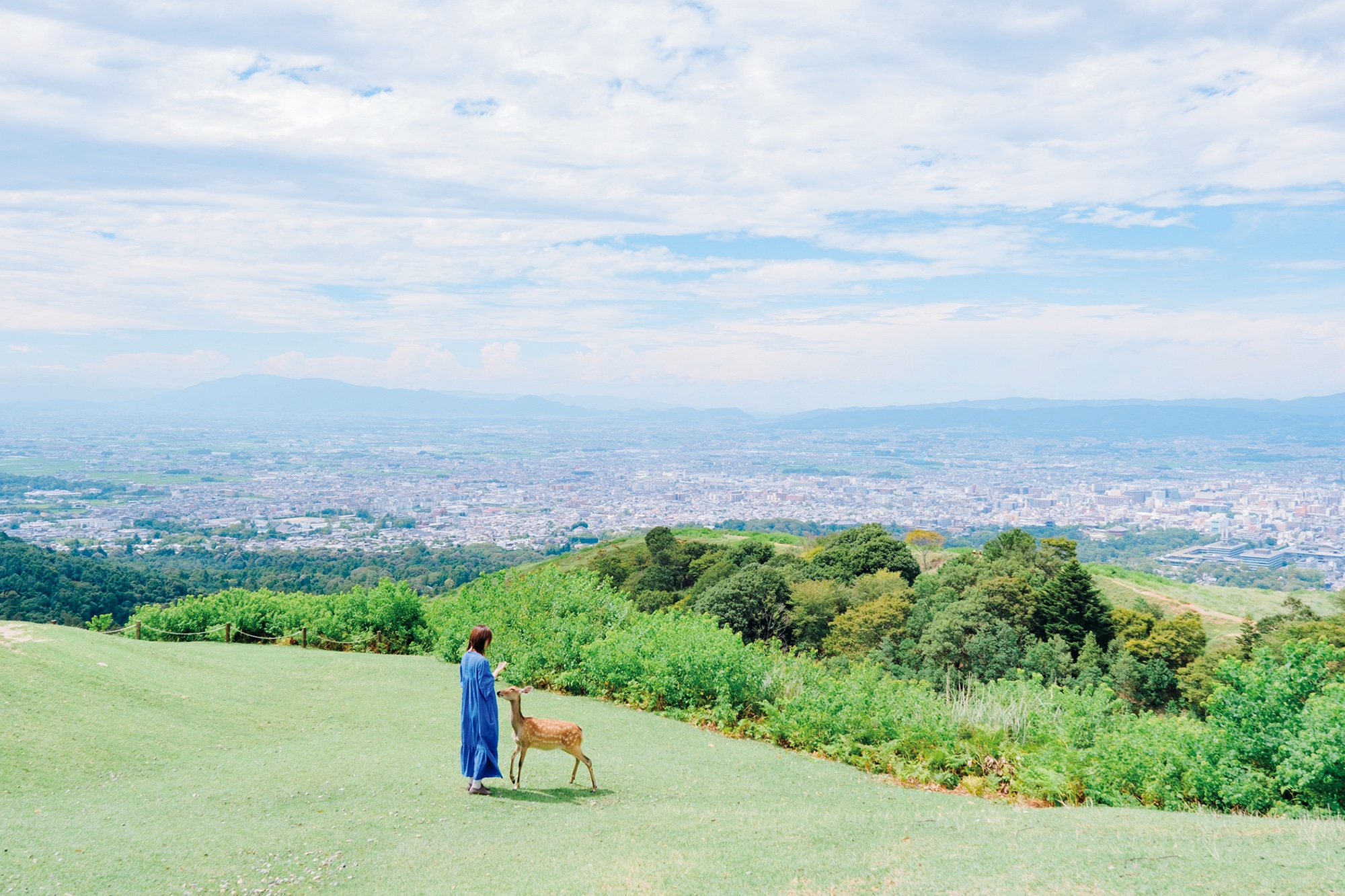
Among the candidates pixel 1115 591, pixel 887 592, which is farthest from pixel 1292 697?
pixel 1115 591

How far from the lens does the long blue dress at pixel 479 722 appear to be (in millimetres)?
7617

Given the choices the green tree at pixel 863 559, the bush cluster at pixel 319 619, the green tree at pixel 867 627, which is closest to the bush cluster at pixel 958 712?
the bush cluster at pixel 319 619

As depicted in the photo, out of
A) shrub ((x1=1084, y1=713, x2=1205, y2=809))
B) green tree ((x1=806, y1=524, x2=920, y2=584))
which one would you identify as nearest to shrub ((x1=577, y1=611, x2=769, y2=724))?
shrub ((x1=1084, y1=713, x2=1205, y2=809))

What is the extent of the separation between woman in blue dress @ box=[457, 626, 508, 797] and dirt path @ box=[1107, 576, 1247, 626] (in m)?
34.3

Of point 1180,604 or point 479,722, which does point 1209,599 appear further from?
point 479,722

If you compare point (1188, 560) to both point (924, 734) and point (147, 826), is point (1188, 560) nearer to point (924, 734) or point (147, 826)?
point (924, 734)

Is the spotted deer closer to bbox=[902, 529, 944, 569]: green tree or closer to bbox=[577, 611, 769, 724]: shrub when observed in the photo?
bbox=[577, 611, 769, 724]: shrub

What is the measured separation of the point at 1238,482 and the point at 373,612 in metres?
199

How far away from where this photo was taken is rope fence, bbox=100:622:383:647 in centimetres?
1886

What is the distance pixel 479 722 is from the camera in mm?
7605

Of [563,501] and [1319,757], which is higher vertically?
[1319,757]

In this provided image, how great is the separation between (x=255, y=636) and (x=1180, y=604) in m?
38.9

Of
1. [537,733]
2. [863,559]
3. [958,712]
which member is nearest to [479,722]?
[537,733]

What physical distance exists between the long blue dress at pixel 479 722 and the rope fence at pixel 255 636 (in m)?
13.4
